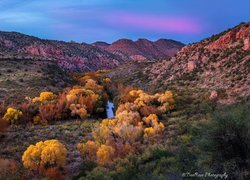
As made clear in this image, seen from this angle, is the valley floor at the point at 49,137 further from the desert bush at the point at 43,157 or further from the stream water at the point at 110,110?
the stream water at the point at 110,110

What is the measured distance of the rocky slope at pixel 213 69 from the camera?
144 feet

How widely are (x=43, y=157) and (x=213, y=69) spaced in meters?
35.2

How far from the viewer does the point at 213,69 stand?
54.1 m

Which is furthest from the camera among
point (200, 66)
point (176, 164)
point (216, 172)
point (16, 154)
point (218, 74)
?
point (200, 66)

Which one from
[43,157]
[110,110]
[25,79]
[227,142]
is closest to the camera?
[227,142]

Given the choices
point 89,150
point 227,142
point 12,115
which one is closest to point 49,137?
point 89,150

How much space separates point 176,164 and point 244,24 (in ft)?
162

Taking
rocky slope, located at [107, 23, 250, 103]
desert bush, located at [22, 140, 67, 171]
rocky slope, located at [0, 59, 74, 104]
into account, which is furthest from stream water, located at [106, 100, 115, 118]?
desert bush, located at [22, 140, 67, 171]

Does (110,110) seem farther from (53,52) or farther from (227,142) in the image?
(53,52)

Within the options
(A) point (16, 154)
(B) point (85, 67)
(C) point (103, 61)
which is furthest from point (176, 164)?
(C) point (103, 61)

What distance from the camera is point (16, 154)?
29.5 m

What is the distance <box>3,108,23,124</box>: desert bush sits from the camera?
4291cm

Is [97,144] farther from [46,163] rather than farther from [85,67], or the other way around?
[85,67]

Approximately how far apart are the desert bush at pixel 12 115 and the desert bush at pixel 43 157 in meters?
17.5
